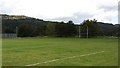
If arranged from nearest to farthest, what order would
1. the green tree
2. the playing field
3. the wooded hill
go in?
the playing field, the wooded hill, the green tree

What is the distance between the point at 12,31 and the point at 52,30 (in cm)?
1182

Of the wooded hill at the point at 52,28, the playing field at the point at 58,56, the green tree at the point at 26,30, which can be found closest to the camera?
the playing field at the point at 58,56

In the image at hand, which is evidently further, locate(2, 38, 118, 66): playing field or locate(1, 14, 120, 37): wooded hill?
locate(1, 14, 120, 37): wooded hill

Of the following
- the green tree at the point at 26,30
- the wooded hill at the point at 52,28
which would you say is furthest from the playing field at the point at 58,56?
the green tree at the point at 26,30

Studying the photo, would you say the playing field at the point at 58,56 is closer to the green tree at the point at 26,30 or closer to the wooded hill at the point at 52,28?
the wooded hill at the point at 52,28

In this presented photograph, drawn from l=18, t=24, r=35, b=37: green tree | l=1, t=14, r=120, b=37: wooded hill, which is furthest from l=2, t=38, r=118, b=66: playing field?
l=18, t=24, r=35, b=37: green tree

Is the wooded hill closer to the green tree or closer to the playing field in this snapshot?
the green tree

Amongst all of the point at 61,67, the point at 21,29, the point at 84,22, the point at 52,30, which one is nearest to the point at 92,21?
the point at 84,22

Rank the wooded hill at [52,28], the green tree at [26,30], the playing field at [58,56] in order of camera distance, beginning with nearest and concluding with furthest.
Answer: the playing field at [58,56] → the wooded hill at [52,28] → the green tree at [26,30]

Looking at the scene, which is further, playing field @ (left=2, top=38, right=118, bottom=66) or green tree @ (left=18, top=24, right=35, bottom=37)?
green tree @ (left=18, top=24, right=35, bottom=37)

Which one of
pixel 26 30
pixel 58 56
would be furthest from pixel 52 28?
pixel 58 56

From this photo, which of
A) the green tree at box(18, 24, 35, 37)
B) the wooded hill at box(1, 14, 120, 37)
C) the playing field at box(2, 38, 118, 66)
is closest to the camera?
the playing field at box(2, 38, 118, 66)

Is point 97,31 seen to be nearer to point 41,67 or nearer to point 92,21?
point 92,21

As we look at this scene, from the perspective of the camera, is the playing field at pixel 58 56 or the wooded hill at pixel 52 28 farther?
the wooded hill at pixel 52 28
